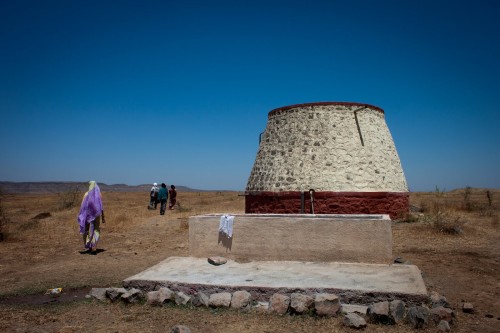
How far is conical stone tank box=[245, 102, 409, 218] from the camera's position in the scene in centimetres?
1280

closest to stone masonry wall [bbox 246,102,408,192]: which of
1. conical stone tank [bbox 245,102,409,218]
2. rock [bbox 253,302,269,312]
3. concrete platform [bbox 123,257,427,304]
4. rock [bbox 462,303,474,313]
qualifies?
conical stone tank [bbox 245,102,409,218]

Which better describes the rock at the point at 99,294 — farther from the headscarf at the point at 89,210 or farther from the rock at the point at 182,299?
the headscarf at the point at 89,210

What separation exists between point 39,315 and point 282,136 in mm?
10260

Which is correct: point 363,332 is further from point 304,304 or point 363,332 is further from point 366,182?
point 366,182

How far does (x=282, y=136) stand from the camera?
14.3 meters

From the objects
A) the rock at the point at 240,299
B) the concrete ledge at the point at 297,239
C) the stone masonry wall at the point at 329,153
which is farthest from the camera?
the stone masonry wall at the point at 329,153

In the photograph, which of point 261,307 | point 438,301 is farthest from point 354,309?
point 261,307

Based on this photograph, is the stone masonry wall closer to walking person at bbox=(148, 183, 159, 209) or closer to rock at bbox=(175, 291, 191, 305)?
rock at bbox=(175, 291, 191, 305)

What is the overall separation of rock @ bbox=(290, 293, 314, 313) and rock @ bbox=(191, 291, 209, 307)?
1246 mm

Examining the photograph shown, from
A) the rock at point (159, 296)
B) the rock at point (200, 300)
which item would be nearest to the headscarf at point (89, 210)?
the rock at point (159, 296)

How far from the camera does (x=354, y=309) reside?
5.07 metres

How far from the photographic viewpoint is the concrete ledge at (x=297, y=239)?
6.86m

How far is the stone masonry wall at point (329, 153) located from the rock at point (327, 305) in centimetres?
793

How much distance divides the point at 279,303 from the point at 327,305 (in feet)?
2.12
